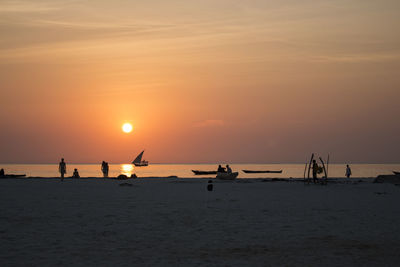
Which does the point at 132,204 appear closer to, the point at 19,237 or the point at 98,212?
the point at 98,212

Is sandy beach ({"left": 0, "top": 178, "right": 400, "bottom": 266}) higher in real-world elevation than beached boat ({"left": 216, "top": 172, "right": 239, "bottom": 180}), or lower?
lower

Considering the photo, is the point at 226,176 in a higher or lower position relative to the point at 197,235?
higher

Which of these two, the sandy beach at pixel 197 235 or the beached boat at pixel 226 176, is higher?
the beached boat at pixel 226 176

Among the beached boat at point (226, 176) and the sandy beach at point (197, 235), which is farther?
the beached boat at point (226, 176)

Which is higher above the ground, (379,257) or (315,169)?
(315,169)

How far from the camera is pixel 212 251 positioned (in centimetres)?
1176

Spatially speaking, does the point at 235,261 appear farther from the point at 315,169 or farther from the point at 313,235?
the point at 315,169

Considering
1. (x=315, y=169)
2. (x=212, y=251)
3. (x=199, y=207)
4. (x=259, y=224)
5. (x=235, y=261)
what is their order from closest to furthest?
1. (x=235, y=261)
2. (x=212, y=251)
3. (x=259, y=224)
4. (x=199, y=207)
5. (x=315, y=169)

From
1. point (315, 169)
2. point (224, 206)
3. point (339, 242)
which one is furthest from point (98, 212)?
point (315, 169)

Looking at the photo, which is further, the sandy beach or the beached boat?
the beached boat

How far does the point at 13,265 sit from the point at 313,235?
7.94 meters

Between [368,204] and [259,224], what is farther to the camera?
[368,204]

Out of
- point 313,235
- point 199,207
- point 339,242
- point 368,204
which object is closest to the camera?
point 339,242

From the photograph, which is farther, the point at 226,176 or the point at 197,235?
the point at 226,176
